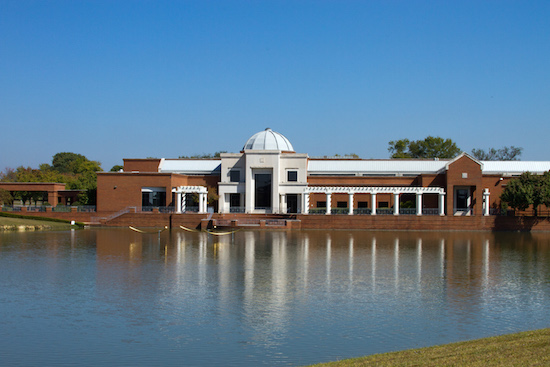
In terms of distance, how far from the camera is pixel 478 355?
12.9 m

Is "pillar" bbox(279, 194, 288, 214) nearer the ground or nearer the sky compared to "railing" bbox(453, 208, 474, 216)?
nearer the sky

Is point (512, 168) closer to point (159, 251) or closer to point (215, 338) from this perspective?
point (159, 251)

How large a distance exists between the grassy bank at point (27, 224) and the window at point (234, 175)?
18267 mm

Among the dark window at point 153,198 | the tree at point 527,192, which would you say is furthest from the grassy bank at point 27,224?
the tree at point 527,192

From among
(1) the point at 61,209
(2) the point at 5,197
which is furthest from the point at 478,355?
(2) the point at 5,197

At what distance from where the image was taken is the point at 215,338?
16609 millimetres

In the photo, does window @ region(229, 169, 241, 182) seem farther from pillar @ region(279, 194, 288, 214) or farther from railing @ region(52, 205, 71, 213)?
railing @ region(52, 205, 71, 213)

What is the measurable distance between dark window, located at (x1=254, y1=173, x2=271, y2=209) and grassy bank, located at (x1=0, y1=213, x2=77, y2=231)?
66.2 feet

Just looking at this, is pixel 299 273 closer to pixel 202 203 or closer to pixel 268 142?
pixel 202 203

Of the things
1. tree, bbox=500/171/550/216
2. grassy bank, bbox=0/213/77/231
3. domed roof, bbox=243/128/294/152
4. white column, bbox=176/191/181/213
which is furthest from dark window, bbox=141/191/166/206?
tree, bbox=500/171/550/216

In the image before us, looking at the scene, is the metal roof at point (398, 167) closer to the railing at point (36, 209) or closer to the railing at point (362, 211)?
the railing at point (362, 211)

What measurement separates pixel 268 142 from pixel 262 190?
22.4 ft

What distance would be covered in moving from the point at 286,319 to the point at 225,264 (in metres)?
12.6

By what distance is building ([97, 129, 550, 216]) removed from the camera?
62031 mm
